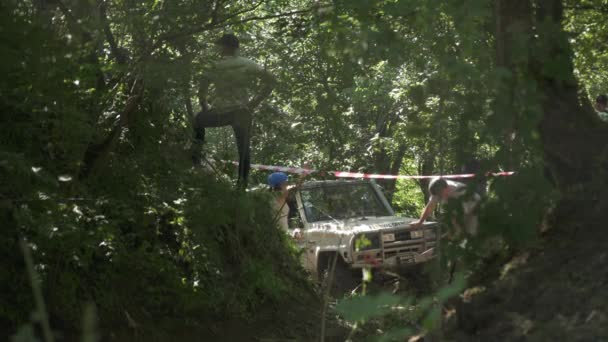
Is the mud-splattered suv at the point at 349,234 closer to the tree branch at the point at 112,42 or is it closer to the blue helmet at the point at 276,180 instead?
the blue helmet at the point at 276,180

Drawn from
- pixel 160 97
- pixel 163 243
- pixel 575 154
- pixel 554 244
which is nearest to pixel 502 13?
pixel 575 154

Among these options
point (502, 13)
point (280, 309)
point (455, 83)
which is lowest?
point (280, 309)

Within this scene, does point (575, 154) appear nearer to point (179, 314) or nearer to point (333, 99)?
point (333, 99)

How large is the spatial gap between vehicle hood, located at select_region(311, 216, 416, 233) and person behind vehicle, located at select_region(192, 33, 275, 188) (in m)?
3.70

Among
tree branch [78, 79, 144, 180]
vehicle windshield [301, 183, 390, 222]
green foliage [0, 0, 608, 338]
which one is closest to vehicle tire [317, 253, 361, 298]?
vehicle windshield [301, 183, 390, 222]

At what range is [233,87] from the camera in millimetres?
6945

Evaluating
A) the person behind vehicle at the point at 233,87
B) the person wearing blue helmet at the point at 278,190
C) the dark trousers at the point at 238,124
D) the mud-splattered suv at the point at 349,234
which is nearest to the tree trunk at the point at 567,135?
the person behind vehicle at the point at 233,87

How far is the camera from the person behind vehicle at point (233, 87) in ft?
22.2

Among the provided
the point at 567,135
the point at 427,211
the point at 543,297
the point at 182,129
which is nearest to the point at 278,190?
the point at 182,129

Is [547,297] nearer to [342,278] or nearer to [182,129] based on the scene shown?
[182,129]

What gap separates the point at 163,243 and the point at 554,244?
3.13 m

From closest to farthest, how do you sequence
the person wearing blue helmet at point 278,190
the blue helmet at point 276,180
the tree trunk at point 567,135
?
the tree trunk at point 567,135, the person wearing blue helmet at point 278,190, the blue helmet at point 276,180

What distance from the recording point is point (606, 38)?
756 cm

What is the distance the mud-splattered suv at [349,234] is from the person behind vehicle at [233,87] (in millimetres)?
3110
